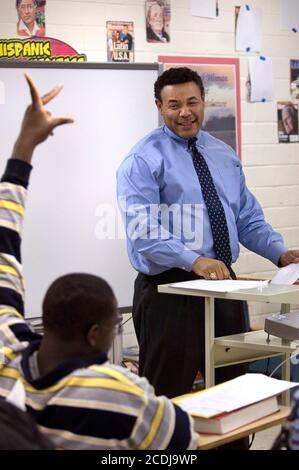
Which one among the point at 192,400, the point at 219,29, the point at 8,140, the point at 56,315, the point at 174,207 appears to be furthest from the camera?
the point at 219,29

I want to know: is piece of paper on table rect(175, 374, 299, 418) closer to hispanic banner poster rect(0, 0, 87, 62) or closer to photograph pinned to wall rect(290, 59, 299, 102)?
hispanic banner poster rect(0, 0, 87, 62)

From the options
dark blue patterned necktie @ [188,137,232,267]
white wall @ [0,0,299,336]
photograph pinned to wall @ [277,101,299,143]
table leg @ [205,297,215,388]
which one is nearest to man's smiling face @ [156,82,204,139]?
dark blue patterned necktie @ [188,137,232,267]

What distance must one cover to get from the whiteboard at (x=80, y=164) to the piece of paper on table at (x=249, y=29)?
100 cm

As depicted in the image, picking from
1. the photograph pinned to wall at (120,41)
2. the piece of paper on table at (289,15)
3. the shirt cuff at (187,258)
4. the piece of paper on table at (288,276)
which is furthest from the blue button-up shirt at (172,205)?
the piece of paper on table at (289,15)

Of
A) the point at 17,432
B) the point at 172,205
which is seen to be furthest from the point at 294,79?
the point at 17,432

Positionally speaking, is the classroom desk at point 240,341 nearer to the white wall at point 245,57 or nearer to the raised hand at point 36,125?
the raised hand at point 36,125

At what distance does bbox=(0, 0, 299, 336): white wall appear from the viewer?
4.23 metres

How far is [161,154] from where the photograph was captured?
125 inches

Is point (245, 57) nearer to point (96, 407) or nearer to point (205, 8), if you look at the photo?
point (205, 8)

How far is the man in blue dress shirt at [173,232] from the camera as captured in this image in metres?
3.06

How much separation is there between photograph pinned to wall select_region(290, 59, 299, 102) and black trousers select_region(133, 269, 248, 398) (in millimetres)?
2112

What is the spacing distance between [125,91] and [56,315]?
2.52 meters
